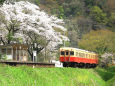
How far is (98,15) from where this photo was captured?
8362cm

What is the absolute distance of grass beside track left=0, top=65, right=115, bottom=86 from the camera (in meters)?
15.5

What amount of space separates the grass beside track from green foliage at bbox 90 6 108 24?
182 ft

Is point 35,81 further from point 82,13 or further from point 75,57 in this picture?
point 82,13

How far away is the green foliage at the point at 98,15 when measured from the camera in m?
82.4

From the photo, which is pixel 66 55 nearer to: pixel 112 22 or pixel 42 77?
pixel 42 77

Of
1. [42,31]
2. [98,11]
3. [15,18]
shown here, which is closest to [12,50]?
[15,18]

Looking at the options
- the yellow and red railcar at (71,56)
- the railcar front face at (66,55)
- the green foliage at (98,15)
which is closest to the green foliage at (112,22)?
the green foliage at (98,15)

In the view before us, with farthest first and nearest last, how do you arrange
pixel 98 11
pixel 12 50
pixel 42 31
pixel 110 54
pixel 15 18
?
1. pixel 98 11
2. pixel 110 54
3. pixel 42 31
4. pixel 15 18
5. pixel 12 50

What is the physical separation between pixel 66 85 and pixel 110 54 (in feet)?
78.2

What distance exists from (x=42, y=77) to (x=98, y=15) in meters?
67.1

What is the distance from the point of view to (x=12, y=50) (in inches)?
1113

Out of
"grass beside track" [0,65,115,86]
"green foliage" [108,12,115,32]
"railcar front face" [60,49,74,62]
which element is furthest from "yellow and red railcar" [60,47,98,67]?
"green foliage" [108,12,115,32]

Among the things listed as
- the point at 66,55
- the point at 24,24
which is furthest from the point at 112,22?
the point at 24,24

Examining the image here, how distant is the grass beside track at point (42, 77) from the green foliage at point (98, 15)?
5533cm
